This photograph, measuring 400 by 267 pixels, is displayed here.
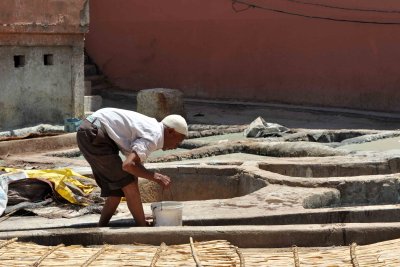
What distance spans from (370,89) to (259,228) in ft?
38.2

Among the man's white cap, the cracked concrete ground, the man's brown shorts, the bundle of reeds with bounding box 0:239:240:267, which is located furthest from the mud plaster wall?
the bundle of reeds with bounding box 0:239:240:267

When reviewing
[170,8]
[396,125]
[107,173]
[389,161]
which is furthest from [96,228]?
[170,8]

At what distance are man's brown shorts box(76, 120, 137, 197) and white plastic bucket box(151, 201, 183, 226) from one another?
0.30 meters

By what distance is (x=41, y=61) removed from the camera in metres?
14.7

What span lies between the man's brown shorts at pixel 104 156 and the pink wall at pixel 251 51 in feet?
37.2

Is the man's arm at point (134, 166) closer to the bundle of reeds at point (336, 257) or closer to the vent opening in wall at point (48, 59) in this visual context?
the bundle of reeds at point (336, 257)

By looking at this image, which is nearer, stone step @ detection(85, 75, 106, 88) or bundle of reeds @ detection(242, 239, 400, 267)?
bundle of reeds @ detection(242, 239, 400, 267)

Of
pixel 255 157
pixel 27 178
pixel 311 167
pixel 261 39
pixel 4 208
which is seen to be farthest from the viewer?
pixel 261 39

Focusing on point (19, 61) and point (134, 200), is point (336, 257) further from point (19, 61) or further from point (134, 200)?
point (19, 61)

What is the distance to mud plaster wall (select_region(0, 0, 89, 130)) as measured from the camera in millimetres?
14109

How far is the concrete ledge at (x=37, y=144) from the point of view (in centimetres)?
1230

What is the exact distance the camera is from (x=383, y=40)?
677 inches

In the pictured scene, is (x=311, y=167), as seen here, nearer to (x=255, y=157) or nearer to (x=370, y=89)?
(x=255, y=157)

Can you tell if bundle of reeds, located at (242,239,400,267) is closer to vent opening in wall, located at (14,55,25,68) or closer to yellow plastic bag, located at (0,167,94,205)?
yellow plastic bag, located at (0,167,94,205)
